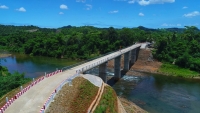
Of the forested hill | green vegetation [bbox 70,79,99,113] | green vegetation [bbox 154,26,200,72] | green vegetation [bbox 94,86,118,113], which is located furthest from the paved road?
the forested hill

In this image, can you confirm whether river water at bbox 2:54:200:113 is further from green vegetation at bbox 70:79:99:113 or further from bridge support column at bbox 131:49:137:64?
bridge support column at bbox 131:49:137:64

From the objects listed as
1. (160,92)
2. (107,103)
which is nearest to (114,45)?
(160,92)

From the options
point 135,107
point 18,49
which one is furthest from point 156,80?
point 18,49

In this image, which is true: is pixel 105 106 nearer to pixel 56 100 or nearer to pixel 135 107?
pixel 56 100

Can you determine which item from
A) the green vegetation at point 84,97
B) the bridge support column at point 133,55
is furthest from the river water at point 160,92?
the bridge support column at point 133,55

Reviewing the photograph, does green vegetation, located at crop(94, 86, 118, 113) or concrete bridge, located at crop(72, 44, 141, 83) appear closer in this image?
green vegetation, located at crop(94, 86, 118, 113)

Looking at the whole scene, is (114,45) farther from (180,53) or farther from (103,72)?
(103,72)
